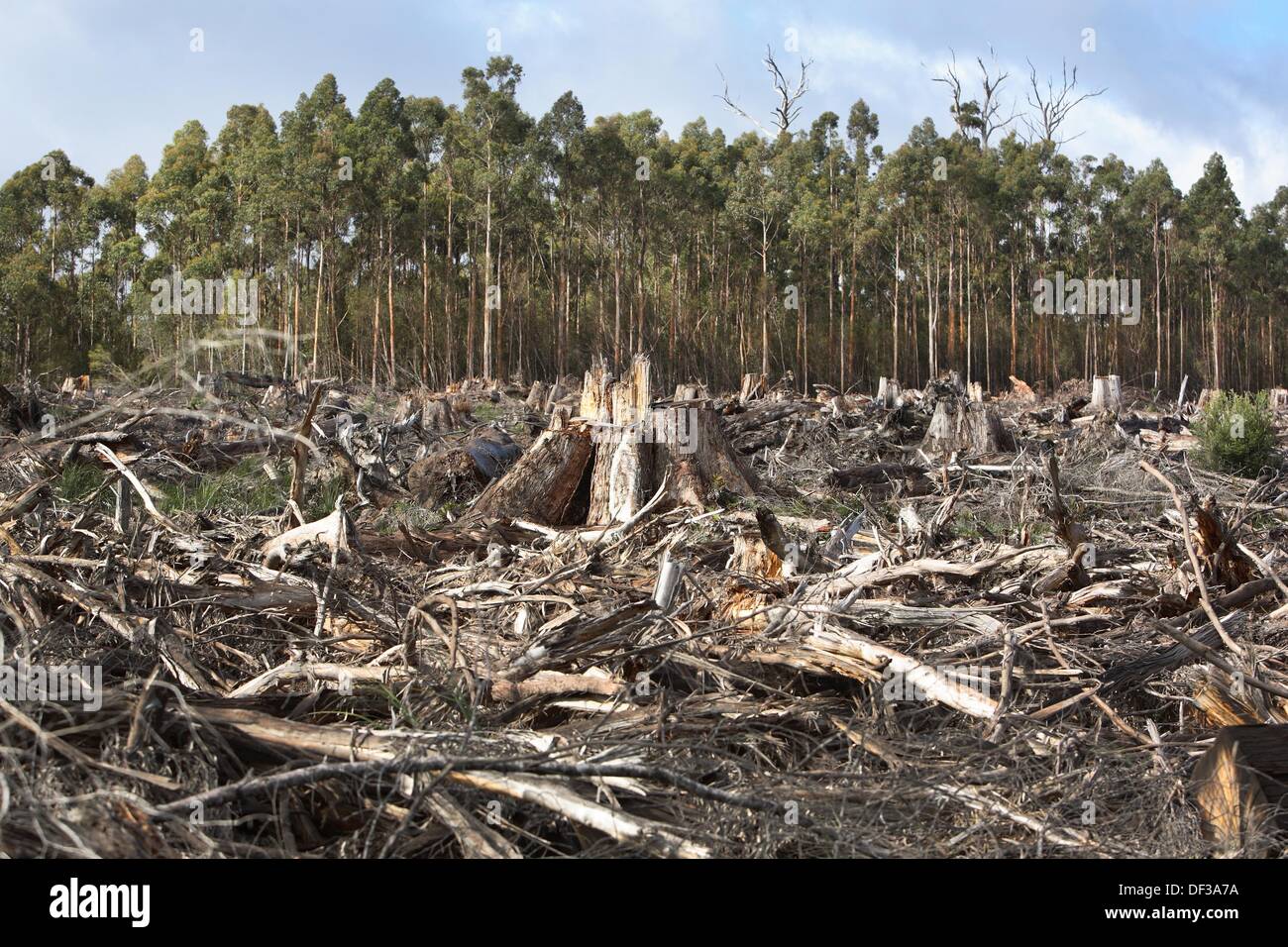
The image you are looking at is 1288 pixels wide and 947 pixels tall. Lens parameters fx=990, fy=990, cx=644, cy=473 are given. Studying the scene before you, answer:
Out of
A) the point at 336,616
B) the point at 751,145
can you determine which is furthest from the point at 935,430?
the point at 751,145

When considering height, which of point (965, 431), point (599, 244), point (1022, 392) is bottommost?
point (965, 431)

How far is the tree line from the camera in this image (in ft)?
93.0

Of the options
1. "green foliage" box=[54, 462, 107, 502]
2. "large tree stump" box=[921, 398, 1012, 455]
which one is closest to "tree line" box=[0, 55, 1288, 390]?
"large tree stump" box=[921, 398, 1012, 455]

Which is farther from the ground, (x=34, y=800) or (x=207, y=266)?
(x=207, y=266)

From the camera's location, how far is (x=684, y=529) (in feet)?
15.8

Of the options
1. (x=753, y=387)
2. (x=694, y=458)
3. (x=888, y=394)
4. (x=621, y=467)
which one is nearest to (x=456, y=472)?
(x=621, y=467)

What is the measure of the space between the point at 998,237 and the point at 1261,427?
33.5 meters

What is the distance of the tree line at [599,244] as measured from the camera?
1117 inches

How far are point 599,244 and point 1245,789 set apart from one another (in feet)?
104

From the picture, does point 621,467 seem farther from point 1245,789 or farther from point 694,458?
point 1245,789

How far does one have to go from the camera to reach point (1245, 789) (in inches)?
91.5

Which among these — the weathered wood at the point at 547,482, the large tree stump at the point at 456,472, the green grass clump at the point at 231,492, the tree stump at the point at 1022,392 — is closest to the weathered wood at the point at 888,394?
the large tree stump at the point at 456,472
